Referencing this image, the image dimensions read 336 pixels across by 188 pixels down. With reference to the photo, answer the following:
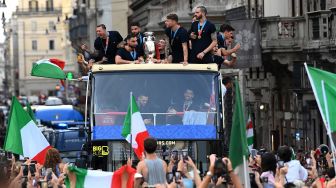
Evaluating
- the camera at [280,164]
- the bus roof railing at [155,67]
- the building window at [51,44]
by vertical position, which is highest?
the building window at [51,44]

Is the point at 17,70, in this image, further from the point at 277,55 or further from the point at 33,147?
the point at 33,147

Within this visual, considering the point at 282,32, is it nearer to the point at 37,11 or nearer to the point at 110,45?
the point at 110,45

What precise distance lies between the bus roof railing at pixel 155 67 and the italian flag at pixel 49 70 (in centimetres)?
420

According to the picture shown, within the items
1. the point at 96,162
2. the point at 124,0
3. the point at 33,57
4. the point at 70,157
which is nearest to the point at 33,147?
the point at 96,162

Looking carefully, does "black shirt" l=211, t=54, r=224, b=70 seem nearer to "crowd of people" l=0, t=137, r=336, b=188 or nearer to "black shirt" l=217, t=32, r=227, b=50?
"black shirt" l=217, t=32, r=227, b=50

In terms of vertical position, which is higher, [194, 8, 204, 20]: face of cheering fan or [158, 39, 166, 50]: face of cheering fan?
[194, 8, 204, 20]: face of cheering fan

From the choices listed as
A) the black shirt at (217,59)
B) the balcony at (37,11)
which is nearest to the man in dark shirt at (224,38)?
the black shirt at (217,59)

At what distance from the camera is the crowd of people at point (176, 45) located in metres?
21.1

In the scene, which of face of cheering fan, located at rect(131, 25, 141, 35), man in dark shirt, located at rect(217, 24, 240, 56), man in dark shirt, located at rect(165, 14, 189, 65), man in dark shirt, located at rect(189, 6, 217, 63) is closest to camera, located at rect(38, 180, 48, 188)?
man in dark shirt, located at rect(165, 14, 189, 65)

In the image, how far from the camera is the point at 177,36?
2112cm

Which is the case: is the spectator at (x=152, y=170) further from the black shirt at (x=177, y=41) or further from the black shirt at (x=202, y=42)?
the black shirt at (x=202, y=42)

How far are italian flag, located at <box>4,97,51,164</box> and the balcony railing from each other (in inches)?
709

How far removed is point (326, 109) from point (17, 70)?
6859 inches

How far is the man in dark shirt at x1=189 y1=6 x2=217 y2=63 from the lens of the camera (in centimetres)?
2105
